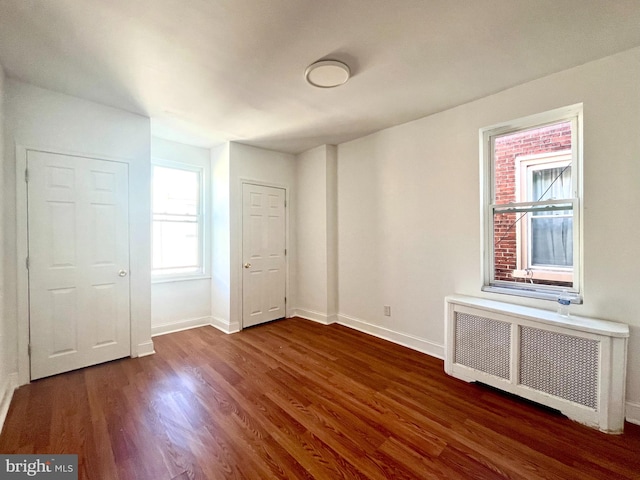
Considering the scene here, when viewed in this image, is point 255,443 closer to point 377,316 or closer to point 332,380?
point 332,380

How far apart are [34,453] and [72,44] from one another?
259cm

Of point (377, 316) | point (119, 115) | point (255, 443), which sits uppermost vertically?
point (119, 115)

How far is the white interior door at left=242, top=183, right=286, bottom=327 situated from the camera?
3.87m

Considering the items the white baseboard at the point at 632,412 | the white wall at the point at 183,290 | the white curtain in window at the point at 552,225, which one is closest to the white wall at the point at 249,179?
the white wall at the point at 183,290

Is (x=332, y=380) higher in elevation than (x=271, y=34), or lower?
lower

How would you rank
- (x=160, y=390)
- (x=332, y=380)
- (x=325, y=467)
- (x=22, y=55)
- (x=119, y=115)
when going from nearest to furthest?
(x=325, y=467)
(x=22, y=55)
(x=160, y=390)
(x=332, y=380)
(x=119, y=115)

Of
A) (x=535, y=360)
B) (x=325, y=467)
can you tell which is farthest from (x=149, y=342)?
(x=535, y=360)

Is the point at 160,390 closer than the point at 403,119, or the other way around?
the point at 160,390

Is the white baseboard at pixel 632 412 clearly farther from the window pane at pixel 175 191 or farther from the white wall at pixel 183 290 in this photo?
the window pane at pixel 175 191

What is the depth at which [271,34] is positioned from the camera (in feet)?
5.57

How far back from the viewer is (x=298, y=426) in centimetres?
183

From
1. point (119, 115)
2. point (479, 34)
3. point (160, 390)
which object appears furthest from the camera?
point (119, 115)

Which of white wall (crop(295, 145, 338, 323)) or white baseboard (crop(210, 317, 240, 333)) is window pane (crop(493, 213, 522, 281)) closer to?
white wall (crop(295, 145, 338, 323))

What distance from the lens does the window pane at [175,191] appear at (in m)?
3.61
